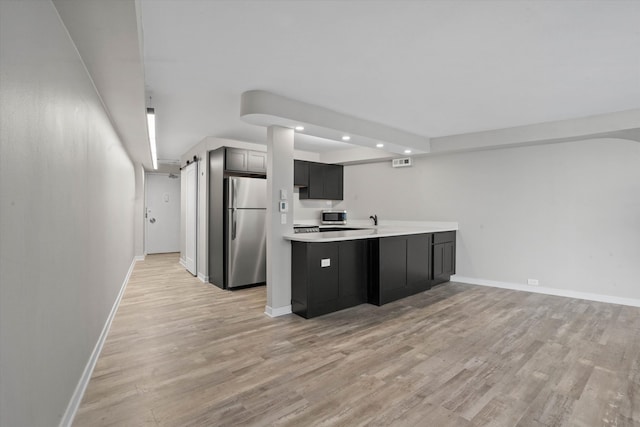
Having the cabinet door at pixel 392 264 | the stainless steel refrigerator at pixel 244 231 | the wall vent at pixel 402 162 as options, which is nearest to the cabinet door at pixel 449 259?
the cabinet door at pixel 392 264

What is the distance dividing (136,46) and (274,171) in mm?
2018

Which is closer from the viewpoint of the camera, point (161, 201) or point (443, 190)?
point (443, 190)

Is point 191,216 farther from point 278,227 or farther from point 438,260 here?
point 438,260

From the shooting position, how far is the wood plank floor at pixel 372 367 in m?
1.99

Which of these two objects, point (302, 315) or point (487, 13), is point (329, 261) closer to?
point (302, 315)

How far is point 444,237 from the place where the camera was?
5539 mm

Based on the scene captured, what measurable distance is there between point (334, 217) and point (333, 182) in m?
0.81

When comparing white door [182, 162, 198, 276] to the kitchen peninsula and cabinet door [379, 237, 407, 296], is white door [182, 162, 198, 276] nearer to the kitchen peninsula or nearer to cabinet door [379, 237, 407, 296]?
the kitchen peninsula

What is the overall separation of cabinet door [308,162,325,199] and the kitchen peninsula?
2303mm

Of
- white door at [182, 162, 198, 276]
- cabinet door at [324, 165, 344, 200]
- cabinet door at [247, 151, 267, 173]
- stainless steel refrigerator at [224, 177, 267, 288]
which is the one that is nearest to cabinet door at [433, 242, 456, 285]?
cabinet door at [324, 165, 344, 200]

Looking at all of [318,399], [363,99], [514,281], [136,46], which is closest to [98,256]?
[136,46]

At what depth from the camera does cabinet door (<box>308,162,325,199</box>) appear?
6609 mm

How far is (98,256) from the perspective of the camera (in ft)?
9.67

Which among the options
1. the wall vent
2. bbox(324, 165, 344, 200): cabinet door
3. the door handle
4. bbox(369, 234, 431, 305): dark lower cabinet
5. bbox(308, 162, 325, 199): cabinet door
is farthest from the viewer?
bbox(324, 165, 344, 200): cabinet door
